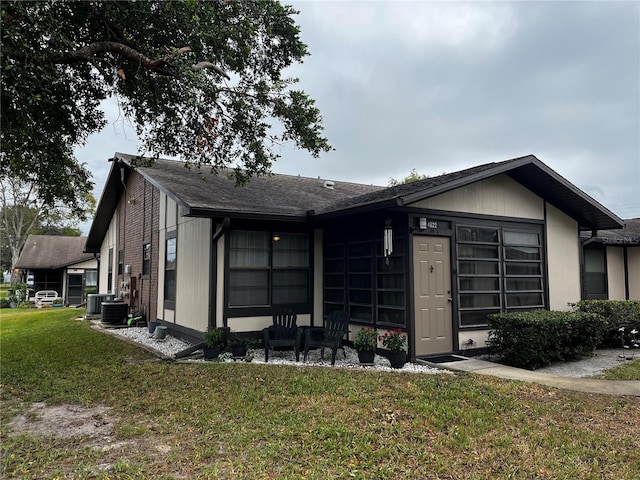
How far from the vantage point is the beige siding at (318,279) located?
29.1ft

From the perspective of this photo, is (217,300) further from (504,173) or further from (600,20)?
(600,20)

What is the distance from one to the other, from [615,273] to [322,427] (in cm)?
1104

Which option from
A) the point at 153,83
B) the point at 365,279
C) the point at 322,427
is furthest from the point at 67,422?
the point at 153,83

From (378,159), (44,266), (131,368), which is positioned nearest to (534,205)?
(131,368)

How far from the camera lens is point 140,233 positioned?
13133 mm

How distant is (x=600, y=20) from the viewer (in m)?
8.95

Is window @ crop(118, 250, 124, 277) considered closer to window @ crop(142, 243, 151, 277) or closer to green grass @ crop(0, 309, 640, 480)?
window @ crop(142, 243, 151, 277)

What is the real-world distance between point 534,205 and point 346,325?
15.1 feet

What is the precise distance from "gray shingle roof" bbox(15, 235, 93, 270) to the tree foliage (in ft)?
59.3

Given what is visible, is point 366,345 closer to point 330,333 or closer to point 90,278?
point 330,333

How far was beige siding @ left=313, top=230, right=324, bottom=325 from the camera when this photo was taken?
8883 mm

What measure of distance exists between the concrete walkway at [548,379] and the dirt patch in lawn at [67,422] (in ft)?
14.9

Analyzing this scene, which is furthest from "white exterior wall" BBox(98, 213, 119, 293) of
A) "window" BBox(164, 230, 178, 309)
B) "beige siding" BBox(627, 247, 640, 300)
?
"beige siding" BBox(627, 247, 640, 300)

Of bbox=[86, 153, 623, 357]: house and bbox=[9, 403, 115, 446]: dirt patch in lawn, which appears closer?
bbox=[9, 403, 115, 446]: dirt patch in lawn
